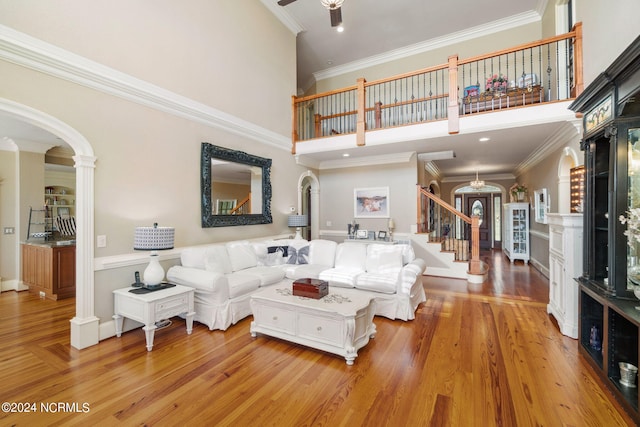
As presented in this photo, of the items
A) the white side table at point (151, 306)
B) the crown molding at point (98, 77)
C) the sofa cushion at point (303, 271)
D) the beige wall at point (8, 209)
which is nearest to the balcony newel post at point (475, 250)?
the sofa cushion at point (303, 271)

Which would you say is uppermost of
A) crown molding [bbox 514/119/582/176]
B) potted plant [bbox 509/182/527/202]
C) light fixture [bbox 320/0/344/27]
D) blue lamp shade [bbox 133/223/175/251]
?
light fixture [bbox 320/0/344/27]

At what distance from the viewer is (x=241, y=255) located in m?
4.25

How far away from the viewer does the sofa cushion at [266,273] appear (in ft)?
12.8

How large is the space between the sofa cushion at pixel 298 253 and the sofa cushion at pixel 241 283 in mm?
995

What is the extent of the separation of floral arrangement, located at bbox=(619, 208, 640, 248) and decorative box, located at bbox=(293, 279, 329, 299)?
8.20ft

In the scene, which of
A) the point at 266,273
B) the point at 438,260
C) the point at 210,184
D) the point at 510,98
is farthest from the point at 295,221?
the point at 510,98

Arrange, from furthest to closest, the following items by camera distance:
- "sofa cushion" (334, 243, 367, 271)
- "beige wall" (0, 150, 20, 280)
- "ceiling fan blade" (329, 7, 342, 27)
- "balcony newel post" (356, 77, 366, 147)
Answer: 1. "balcony newel post" (356, 77, 366, 147)
2. "beige wall" (0, 150, 20, 280)
3. "sofa cushion" (334, 243, 367, 271)
4. "ceiling fan blade" (329, 7, 342, 27)

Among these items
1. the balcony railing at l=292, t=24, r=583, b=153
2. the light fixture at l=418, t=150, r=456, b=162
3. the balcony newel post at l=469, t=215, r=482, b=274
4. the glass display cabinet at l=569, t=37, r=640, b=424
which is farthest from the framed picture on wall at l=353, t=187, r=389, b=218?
the glass display cabinet at l=569, t=37, r=640, b=424

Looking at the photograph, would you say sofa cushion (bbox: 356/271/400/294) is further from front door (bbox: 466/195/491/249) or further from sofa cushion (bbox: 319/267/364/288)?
front door (bbox: 466/195/491/249)

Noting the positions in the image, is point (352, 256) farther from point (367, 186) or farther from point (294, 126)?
point (294, 126)

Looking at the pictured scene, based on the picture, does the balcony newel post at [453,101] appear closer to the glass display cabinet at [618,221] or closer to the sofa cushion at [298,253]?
the glass display cabinet at [618,221]

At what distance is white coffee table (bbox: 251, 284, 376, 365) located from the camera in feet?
8.44

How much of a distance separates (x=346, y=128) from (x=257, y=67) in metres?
2.86

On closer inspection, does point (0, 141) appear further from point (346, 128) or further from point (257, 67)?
point (346, 128)
